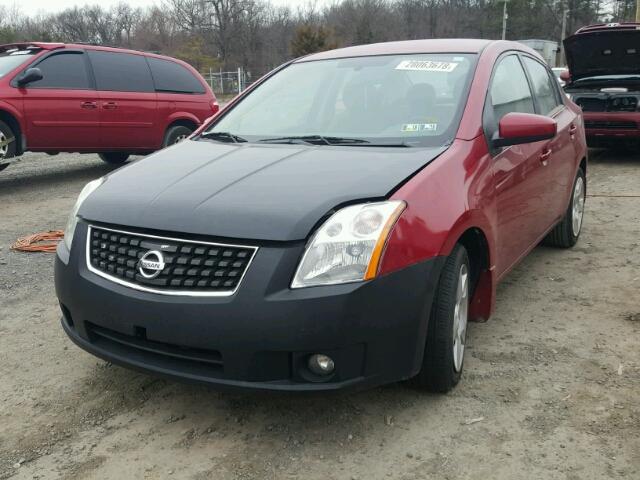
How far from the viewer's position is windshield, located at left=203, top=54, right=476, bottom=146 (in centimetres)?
323

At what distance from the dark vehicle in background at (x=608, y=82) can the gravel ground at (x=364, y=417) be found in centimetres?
569

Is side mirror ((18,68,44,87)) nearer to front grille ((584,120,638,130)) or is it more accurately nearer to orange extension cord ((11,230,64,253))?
orange extension cord ((11,230,64,253))

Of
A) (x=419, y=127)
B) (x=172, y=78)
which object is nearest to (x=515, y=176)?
(x=419, y=127)

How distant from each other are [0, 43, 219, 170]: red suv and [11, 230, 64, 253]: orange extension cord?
93.0 inches

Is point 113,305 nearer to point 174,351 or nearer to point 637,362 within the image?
point 174,351

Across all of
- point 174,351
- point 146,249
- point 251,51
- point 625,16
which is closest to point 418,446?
point 174,351

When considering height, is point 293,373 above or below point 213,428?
above

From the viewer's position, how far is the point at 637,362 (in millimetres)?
Answer: 3166

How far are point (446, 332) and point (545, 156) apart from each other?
1.83 meters

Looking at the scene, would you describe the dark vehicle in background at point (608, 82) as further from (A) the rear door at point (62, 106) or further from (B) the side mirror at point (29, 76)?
(B) the side mirror at point (29, 76)

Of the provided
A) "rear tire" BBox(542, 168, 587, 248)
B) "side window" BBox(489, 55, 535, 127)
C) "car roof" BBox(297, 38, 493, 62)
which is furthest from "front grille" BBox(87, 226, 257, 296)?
"rear tire" BBox(542, 168, 587, 248)

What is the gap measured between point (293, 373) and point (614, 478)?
3.95 ft

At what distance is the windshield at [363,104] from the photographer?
323cm

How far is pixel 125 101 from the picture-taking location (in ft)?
28.6
